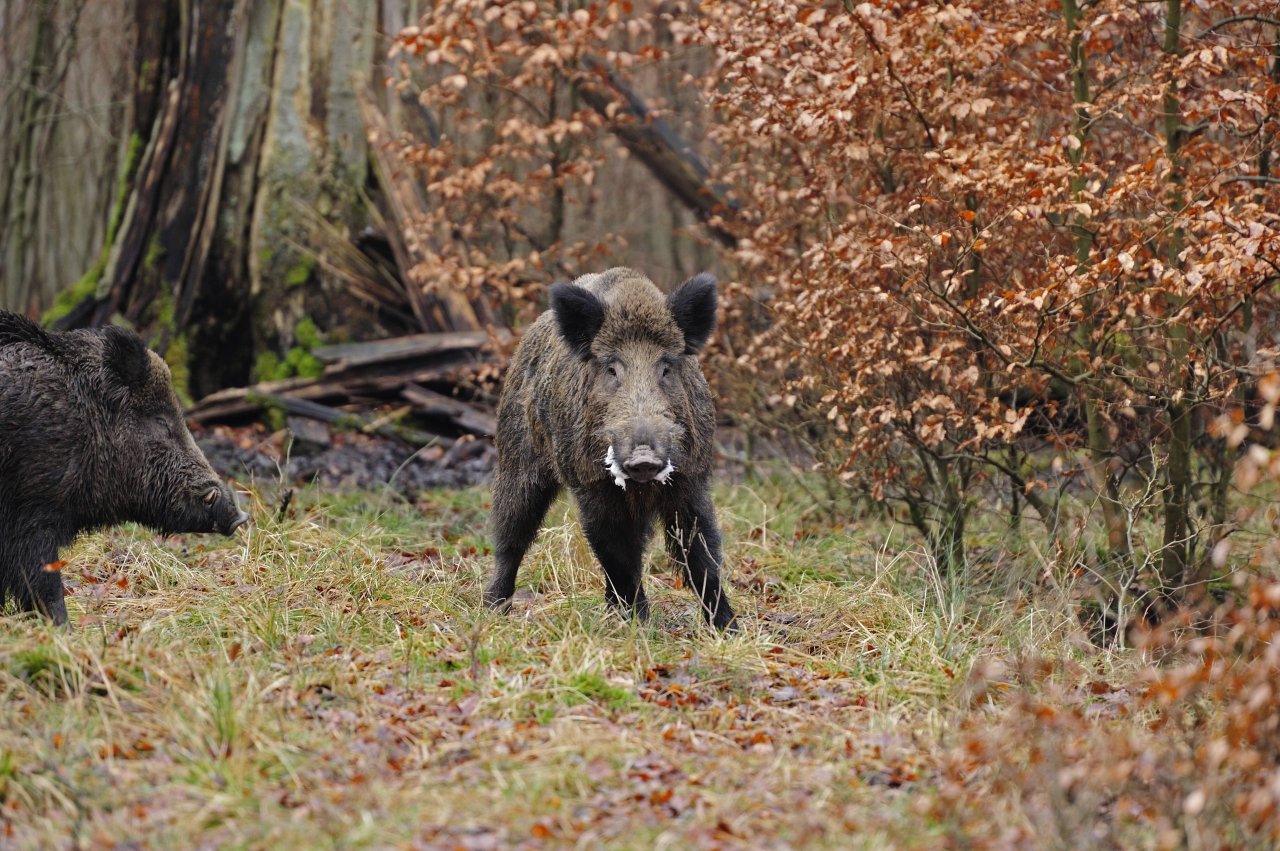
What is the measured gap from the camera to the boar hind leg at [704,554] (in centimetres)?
683

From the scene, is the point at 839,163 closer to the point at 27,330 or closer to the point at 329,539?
the point at 329,539

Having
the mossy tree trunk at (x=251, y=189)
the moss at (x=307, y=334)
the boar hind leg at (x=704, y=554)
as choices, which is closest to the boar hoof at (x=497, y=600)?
the boar hind leg at (x=704, y=554)

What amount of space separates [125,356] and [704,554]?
9.88 feet

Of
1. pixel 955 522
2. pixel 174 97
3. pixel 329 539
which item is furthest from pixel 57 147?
pixel 955 522

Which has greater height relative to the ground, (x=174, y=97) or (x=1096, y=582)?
(x=174, y=97)

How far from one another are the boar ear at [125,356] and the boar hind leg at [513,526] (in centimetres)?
206

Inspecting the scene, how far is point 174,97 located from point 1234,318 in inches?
392

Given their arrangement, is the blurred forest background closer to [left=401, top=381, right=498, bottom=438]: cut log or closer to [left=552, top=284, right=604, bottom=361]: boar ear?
[left=401, top=381, right=498, bottom=438]: cut log

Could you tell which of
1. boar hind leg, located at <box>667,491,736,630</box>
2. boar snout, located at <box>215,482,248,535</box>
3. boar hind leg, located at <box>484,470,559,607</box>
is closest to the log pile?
boar hind leg, located at <box>484,470,559,607</box>

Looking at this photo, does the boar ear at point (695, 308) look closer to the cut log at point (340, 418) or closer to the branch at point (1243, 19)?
the branch at point (1243, 19)

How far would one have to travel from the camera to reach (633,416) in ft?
21.0

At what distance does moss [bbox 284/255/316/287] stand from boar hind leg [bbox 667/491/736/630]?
22.2ft

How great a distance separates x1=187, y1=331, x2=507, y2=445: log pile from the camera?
11.8 metres

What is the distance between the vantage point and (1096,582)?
8141 mm
